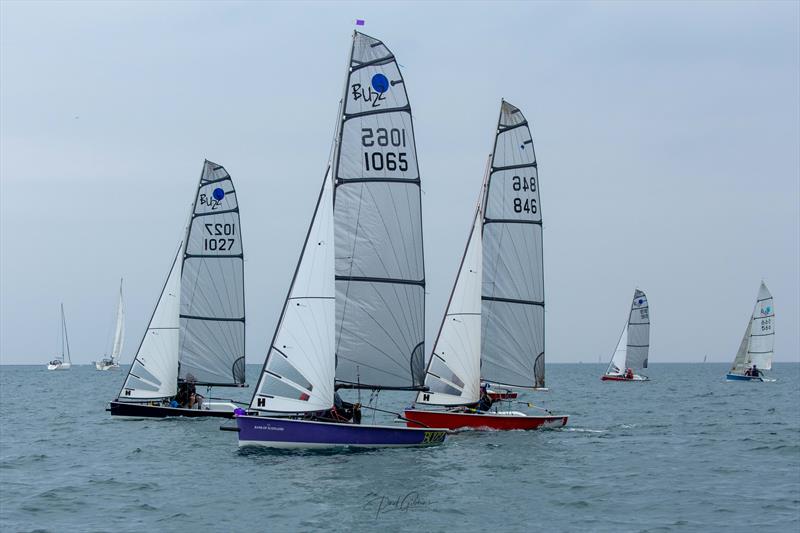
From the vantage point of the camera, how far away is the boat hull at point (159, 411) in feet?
129

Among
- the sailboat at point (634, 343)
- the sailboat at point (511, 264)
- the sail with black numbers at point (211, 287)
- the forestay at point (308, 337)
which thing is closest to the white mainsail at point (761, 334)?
the sailboat at point (634, 343)

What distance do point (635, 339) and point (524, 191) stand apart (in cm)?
6522

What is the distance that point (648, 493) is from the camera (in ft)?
79.8

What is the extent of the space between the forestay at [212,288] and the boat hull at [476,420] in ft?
39.9

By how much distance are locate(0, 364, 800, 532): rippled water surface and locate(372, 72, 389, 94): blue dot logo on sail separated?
1096 centimetres

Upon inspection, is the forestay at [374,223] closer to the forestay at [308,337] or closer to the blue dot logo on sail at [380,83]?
the blue dot logo on sail at [380,83]

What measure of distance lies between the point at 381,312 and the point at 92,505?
10.8 metres

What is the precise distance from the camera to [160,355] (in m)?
40.3

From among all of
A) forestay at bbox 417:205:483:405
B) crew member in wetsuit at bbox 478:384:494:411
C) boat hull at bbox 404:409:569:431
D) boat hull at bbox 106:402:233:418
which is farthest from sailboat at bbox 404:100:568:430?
boat hull at bbox 106:402:233:418

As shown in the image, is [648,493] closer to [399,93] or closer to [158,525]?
[158,525]

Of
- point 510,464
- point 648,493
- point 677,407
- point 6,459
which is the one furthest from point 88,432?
point 677,407

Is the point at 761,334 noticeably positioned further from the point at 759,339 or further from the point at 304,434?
the point at 304,434

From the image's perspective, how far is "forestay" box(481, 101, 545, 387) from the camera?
3869 cm

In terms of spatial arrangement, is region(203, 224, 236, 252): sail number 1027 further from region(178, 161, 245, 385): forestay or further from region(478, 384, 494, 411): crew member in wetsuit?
region(478, 384, 494, 411): crew member in wetsuit
